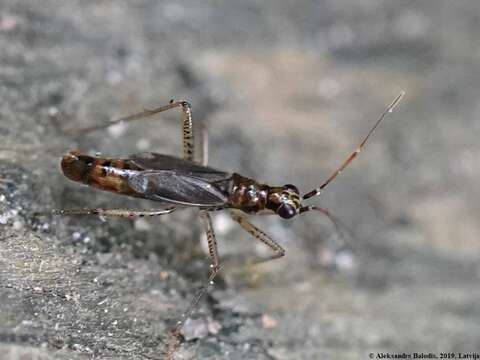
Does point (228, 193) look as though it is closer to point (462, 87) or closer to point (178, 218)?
point (178, 218)

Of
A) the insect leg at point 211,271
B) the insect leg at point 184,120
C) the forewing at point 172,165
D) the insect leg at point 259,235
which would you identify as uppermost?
the insect leg at point 184,120

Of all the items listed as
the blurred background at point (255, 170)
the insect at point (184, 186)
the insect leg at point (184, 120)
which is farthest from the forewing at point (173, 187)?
the blurred background at point (255, 170)

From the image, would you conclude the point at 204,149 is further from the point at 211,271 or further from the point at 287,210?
the point at 211,271

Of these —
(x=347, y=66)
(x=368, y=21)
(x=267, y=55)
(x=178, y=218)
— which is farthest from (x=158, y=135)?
(x=368, y=21)

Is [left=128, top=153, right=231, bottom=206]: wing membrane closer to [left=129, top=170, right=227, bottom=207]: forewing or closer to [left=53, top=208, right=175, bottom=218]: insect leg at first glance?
[left=129, top=170, right=227, bottom=207]: forewing

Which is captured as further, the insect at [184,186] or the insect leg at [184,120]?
the insect leg at [184,120]

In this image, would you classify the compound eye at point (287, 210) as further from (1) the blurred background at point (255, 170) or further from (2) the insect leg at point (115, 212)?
(2) the insect leg at point (115, 212)

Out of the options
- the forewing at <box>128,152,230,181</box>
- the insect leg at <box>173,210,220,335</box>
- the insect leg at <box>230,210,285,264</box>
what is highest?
the forewing at <box>128,152,230,181</box>

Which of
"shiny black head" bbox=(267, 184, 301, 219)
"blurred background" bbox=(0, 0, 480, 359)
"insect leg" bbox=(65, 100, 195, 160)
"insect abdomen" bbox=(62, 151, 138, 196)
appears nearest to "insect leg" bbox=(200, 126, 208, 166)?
"blurred background" bbox=(0, 0, 480, 359)
